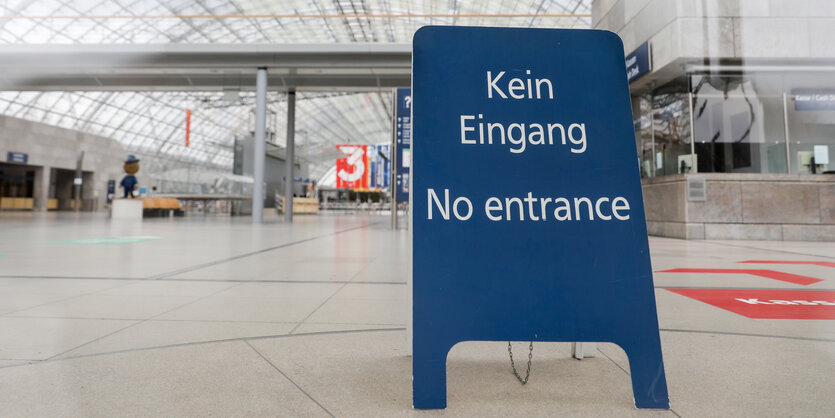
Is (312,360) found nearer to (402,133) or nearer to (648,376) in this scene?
(648,376)

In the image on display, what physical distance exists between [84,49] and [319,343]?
51.5ft

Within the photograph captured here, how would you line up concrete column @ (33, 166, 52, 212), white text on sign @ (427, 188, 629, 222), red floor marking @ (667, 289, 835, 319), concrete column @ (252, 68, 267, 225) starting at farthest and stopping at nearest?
concrete column @ (33, 166, 52, 212) → concrete column @ (252, 68, 267, 225) → red floor marking @ (667, 289, 835, 319) → white text on sign @ (427, 188, 629, 222)

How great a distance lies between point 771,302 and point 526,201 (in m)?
2.49

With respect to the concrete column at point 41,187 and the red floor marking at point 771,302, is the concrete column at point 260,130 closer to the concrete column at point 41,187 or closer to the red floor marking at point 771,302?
the red floor marking at point 771,302

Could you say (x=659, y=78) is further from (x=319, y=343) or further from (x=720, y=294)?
(x=319, y=343)

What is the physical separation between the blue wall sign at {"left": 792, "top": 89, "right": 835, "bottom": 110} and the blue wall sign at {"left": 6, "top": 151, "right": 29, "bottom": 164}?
115ft

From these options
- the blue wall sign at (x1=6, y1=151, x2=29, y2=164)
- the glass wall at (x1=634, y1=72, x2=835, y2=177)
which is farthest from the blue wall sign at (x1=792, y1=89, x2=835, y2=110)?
the blue wall sign at (x1=6, y1=151, x2=29, y2=164)

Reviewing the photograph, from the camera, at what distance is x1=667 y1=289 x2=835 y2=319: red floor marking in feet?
8.04

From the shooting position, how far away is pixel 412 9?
2273 centimetres

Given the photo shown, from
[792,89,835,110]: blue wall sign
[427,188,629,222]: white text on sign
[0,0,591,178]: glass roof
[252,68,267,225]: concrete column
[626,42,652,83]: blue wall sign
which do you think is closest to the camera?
[427,188,629,222]: white text on sign

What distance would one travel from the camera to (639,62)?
1059cm

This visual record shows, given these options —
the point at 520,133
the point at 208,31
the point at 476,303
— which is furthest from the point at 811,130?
the point at 208,31

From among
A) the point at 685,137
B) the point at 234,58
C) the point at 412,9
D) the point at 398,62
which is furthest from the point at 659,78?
the point at 412,9

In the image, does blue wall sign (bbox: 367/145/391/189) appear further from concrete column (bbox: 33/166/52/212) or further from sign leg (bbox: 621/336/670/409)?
sign leg (bbox: 621/336/670/409)
